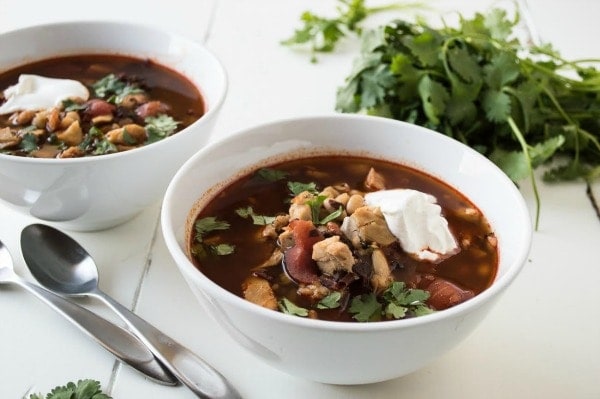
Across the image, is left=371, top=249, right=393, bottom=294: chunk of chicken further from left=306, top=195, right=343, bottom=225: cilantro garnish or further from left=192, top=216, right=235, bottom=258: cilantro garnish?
left=192, top=216, right=235, bottom=258: cilantro garnish

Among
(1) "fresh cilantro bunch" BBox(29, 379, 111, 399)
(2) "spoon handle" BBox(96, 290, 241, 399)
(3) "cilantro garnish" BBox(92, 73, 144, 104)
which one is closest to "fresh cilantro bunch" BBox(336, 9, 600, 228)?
(3) "cilantro garnish" BBox(92, 73, 144, 104)

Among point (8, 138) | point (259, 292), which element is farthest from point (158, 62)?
point (259, 292)

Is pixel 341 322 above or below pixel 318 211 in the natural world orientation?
above

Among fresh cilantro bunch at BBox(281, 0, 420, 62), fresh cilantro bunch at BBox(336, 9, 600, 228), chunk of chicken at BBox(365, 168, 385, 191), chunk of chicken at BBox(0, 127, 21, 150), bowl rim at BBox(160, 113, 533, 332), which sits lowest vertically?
fresh cilantro bunch at BBox(281, 0, 420, 62)

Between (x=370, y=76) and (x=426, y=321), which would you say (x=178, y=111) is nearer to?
(x=370, y=76)

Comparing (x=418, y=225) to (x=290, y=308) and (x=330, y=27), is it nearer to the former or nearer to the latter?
(x=290, y=308)

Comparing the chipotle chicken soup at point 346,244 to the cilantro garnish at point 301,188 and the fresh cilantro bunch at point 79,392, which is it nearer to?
the cilantro garnish at point 301,188

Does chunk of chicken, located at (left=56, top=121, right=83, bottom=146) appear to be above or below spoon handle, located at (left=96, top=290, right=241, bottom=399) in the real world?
above
